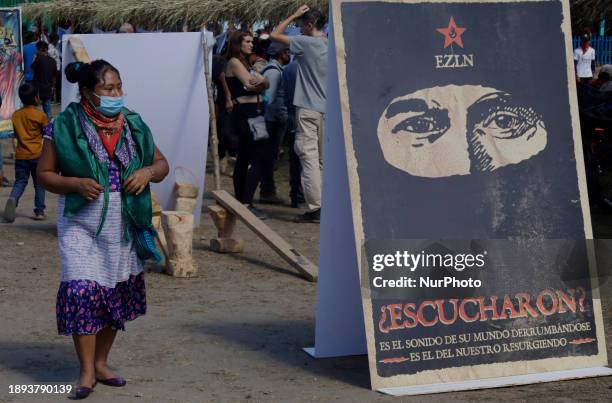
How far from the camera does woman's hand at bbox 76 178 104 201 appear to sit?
5.29 meters

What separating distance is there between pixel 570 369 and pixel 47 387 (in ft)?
8.81

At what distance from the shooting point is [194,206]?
1061 cm

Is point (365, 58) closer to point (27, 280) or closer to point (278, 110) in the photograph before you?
point (27, 280)

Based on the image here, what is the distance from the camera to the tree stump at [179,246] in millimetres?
8703

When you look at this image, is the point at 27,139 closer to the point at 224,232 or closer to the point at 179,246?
the point at 224,232

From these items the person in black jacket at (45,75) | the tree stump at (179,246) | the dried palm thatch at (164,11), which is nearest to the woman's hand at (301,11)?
the tree stump at (179,246)

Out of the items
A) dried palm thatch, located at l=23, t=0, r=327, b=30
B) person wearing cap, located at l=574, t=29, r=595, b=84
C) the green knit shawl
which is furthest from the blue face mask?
person wearing cap, located at l=574, t=29, r=595, b=84

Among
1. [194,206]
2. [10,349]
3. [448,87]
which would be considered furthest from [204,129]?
[448,87]

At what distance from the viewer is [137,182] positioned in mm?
5414

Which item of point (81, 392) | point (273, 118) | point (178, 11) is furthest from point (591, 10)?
point (81, 392)

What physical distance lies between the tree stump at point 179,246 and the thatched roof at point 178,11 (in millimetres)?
7093

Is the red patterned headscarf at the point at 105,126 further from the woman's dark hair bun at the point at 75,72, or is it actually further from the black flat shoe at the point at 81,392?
the black flat shoe at the point at 81,392

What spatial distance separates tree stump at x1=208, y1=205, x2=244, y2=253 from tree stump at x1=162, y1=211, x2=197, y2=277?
1006 millimetres

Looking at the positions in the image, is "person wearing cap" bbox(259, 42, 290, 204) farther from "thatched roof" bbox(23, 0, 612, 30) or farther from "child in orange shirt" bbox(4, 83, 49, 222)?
"thatched roof" bbox(23, 0, 612, 30)
